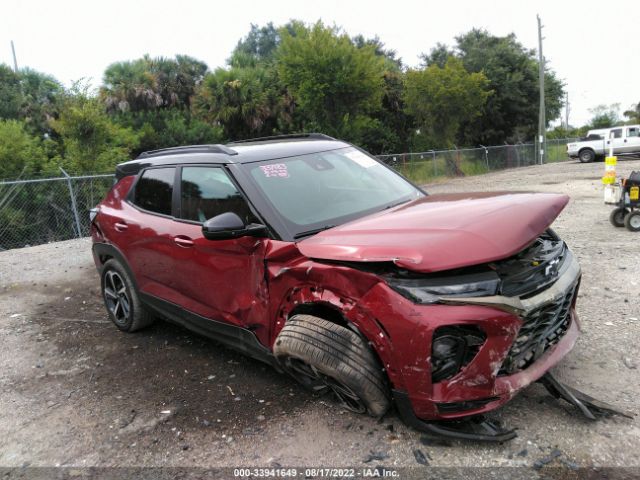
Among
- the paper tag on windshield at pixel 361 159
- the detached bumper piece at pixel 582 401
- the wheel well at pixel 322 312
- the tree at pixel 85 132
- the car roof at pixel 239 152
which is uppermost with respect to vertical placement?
the tree at pixel 85 132

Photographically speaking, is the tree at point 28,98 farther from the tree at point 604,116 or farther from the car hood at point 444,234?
the tree at point 604,116

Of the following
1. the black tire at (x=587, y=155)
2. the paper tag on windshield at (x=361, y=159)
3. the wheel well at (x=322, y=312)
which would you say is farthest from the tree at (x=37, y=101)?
the black tire at (x=587, y=155)

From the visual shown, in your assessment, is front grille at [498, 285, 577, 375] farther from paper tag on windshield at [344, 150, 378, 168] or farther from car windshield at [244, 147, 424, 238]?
paper tag on windshield at [344, 150, 378, 168]

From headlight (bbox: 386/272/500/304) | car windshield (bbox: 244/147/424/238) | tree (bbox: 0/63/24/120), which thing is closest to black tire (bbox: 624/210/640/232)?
car windshield (bbox: 244/147/424/238)

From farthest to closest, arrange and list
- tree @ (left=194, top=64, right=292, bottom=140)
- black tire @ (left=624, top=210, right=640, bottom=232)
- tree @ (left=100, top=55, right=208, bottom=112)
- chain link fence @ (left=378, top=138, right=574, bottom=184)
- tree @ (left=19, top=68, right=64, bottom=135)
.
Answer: tree @ (left=100, top=55, right=208, bottom=112), tree @ (left=194, top=64, right=292, bottom=140), tree @ (left=19, top=68, right=64, bottom=135), chain link fence @ (left=378, top=138, right=574, bottom=184), black tire @ (left=624, top=210, right=640, bottom=232)

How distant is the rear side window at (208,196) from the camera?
138 inches

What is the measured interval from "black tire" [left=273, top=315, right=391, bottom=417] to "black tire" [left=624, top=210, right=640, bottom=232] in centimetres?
709

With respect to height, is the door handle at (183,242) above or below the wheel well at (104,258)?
above

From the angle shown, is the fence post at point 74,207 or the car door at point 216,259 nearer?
the car door at point 216,259

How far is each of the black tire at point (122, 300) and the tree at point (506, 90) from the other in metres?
29.7

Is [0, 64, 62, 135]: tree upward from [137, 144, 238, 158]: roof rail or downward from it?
upward

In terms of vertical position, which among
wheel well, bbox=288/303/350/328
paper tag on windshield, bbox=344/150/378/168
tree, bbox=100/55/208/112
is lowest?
wheel well, bbox=288/303/350/328

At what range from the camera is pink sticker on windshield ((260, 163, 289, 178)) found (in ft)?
11.9

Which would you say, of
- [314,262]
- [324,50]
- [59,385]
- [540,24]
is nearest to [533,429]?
[314,262]
